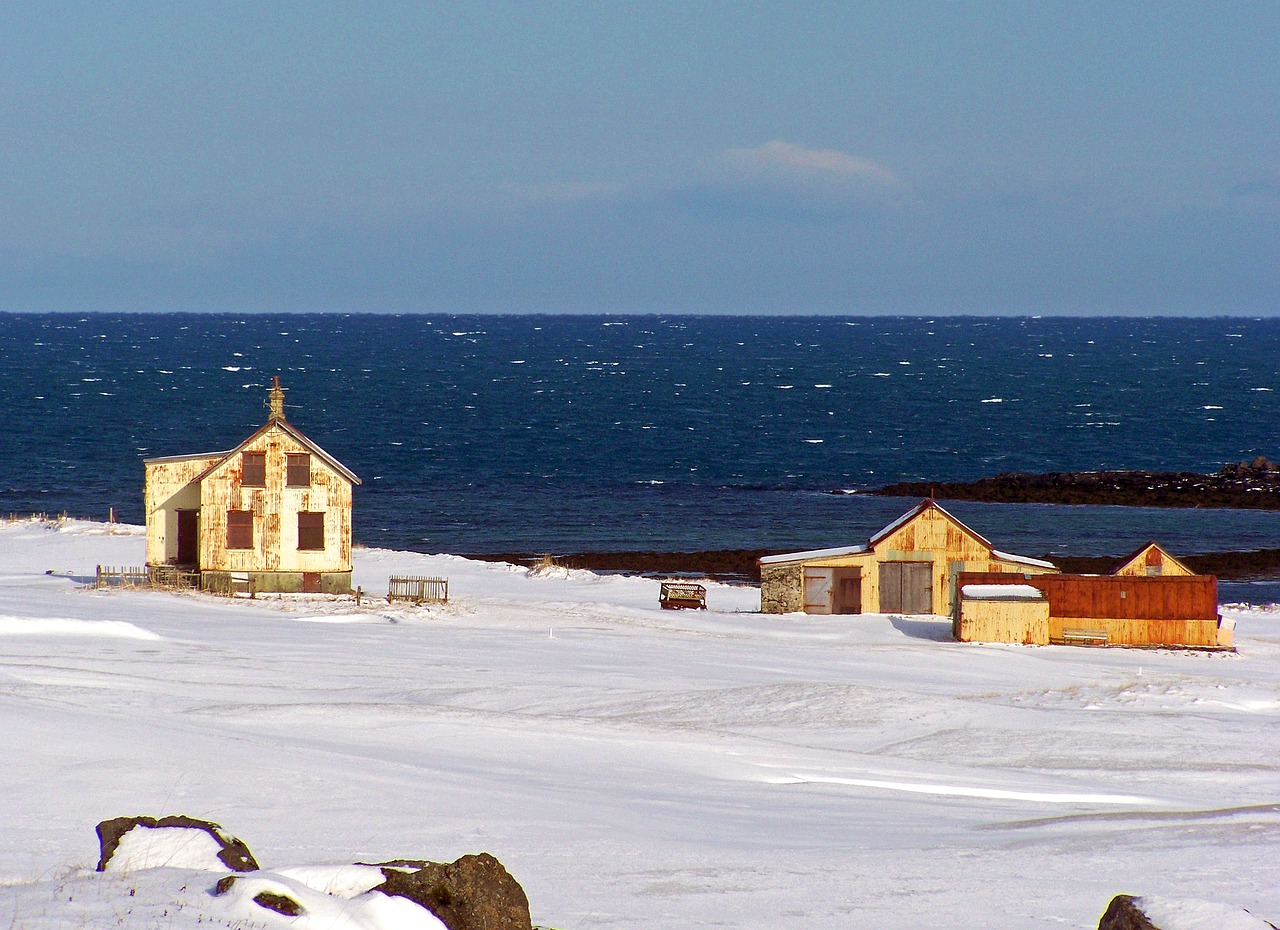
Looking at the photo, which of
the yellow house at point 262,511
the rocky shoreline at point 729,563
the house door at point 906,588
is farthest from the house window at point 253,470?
the house door at point 906,588

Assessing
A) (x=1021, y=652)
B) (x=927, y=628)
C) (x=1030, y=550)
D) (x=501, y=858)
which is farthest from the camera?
(x=1030, y=550)

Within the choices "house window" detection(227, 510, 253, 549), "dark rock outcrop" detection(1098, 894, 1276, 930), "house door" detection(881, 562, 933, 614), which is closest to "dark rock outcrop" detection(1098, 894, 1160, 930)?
"dark rock outcrop" detection(1098, 894, 1276, 930)

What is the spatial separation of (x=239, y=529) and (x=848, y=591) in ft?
64.7

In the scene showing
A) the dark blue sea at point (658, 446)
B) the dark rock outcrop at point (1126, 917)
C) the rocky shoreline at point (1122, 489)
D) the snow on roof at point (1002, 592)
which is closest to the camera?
the dark rock outcrop at point (1126, 917)

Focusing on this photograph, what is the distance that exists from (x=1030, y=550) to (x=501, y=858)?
57409mm

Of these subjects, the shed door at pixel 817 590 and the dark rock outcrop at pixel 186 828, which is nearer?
the dark rock outcrop at pixel 186 828

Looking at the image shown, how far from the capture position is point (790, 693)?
31766 millimetres

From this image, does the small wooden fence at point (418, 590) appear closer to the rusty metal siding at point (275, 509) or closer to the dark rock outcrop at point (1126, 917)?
the rusty metal siding at point (275, 509)

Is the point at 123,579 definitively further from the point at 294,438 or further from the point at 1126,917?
the point at 1126,917

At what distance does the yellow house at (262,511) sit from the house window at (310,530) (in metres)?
0.03

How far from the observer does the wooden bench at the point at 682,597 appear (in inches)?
1956

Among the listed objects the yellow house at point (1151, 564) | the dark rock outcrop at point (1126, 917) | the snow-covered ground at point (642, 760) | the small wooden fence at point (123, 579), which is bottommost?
the snow-covered ground at point (642, 760)

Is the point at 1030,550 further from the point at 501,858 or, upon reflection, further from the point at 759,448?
the point at 501,858

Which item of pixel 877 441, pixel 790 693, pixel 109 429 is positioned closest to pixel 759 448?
pixel 877 441
